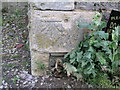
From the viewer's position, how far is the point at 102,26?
7.61ft

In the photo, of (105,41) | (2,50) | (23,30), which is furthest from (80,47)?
(23,30)

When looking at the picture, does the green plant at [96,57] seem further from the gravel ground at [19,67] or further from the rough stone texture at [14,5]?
the rough stone texture at [14,5]

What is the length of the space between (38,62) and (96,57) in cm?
65

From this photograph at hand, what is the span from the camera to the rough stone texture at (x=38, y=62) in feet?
8.21

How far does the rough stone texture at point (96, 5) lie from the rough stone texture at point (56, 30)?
105 millimetres

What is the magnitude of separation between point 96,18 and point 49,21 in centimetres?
48

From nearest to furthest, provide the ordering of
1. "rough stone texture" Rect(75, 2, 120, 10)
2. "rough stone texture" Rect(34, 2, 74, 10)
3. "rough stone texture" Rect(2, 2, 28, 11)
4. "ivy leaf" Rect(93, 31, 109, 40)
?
1. "ivy leaf" Rect(93, 31, 109, 40)
2. "rough stone texture" Rect(34, 2, 74, 10)
3. "rough stone texture" Rect(75, 2, 120, 10)
4. "rough stone texture" Rect(2, 2, 28, 11)

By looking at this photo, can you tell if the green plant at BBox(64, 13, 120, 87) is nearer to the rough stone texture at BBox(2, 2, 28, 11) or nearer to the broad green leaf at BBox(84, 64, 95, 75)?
the broad green leaf at BBox(84, 64, 95, 75)

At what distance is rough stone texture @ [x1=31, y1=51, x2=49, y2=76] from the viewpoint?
2502 mm

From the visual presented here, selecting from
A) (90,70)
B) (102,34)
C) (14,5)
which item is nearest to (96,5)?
(102,34)

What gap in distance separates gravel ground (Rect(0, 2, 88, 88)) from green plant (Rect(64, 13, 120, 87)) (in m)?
0.16

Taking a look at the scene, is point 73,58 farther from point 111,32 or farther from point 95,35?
point 111,32

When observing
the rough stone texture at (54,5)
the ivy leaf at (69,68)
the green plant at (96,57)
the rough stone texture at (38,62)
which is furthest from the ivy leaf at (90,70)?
the rough stone texture at (54,5)

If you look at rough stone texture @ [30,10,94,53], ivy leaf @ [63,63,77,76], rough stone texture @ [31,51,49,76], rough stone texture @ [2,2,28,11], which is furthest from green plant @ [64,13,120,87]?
rough stone texture @ [2,2,28,11]
